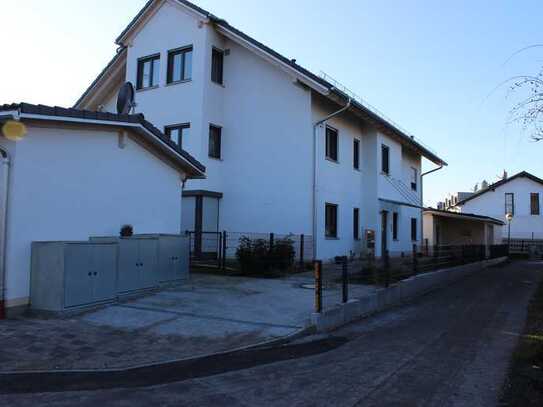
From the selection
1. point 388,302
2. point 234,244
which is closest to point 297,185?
point 234,244

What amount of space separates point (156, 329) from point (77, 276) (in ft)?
6.78

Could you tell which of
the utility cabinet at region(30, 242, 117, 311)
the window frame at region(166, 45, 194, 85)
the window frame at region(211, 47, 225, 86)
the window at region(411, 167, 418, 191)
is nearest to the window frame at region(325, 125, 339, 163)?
the window frame at region(211, 47, 225, 86)

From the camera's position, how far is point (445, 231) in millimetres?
37031

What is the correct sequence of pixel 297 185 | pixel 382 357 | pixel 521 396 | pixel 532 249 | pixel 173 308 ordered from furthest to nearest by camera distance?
pixel 532 249
pixel 297 185
pixel 173 308
pixel 382 357
pixel 521 396

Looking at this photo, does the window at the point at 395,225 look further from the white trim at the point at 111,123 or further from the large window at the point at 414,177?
the white trim at the point at 111,123

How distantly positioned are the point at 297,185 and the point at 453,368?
12.5 metres

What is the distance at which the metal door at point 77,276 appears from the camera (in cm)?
914

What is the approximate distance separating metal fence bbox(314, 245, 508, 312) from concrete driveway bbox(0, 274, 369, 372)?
23.0 inches

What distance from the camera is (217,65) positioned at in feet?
66.2

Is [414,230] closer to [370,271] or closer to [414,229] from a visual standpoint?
[414,229]

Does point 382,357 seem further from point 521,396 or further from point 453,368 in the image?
point 521,396

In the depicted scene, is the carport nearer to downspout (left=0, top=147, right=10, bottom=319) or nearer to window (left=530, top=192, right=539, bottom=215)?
window (left=530, top=192, right=539, bottom=215)

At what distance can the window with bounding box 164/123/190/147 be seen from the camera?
1944cm

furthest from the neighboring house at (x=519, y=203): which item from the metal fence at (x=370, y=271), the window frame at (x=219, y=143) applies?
the window frame at (x=219, y=143)
